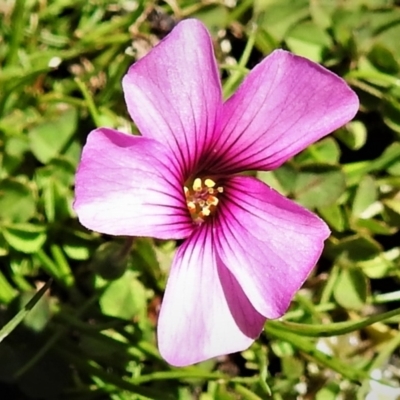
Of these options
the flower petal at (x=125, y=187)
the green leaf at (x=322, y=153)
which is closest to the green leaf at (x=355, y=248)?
the green leaf at (x=322, y=153)

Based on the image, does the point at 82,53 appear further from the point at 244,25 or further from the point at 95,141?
the point at 95,141

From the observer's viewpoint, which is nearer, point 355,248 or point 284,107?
point 284,107

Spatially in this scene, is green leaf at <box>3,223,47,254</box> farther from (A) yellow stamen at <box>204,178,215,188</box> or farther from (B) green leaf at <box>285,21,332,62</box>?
(B) green leaf at <box>285,21,332,62</box>

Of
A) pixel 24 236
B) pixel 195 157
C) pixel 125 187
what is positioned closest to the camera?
pixel 125 187

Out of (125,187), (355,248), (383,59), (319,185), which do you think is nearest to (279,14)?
(383,59)

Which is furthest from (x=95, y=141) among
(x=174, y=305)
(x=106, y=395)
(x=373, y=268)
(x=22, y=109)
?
(x=373, y=268)

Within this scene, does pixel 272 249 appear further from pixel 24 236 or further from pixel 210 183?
pixel 24 236

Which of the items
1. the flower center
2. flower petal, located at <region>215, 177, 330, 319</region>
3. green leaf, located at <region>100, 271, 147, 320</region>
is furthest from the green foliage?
flower petal, located at <region>215, 177, 330, 319</region>
